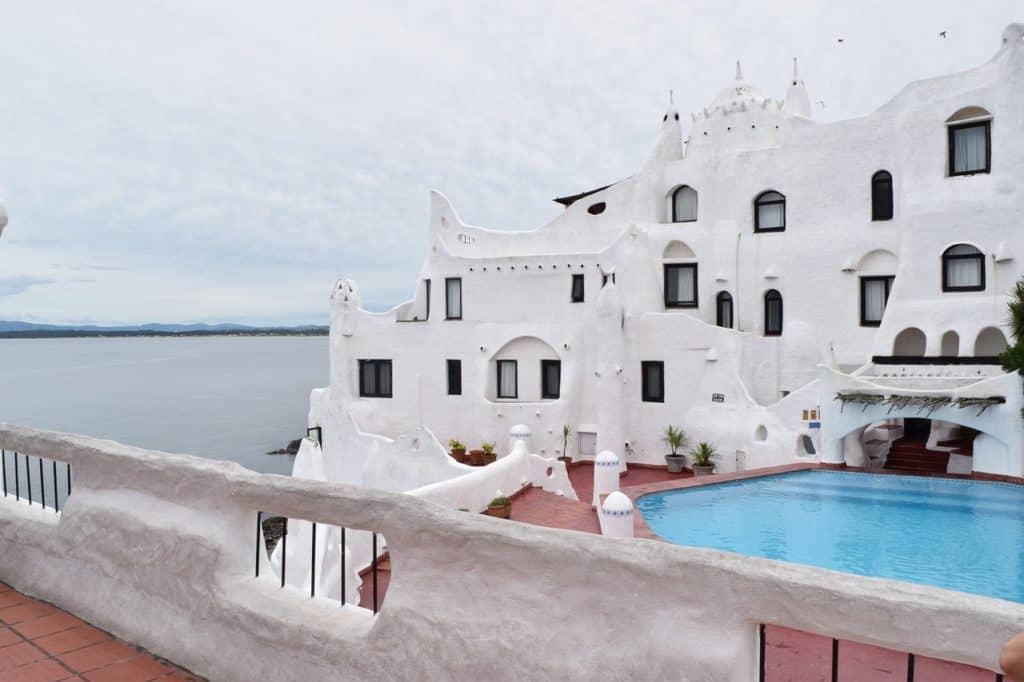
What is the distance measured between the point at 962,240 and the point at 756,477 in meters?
9.92

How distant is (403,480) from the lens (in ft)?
65.5

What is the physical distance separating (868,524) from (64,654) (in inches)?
577

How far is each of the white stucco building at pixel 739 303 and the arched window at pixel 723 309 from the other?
8cm

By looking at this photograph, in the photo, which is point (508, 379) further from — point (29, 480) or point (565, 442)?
point (29, 480)

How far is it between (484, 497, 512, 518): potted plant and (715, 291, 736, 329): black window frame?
46.5ft

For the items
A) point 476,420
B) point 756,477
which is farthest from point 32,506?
point 476,420

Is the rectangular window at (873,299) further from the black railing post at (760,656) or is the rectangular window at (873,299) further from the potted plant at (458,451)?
the black railing post at (760,656)

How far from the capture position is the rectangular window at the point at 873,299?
78.2ft

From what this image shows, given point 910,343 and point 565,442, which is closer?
point 910,343

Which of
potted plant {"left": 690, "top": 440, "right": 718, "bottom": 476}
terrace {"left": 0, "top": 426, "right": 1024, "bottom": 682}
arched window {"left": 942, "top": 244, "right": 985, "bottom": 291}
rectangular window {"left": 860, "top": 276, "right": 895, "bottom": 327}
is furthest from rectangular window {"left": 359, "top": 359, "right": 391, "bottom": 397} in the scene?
terrace {"left": 0, "top": 426, "right": 1024, "bottom": 682}

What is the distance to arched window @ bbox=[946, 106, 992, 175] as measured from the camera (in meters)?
21.5

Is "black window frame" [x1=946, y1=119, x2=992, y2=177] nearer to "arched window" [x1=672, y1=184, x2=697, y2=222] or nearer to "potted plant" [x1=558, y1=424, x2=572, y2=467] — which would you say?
"arched window" [x1=672, y1=184, x2=697, y2=222]

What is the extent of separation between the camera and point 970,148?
71.8ft

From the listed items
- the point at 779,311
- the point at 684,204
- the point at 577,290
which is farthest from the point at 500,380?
the point at 779,311
